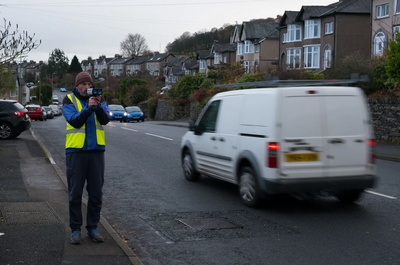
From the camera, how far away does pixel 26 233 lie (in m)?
6.32

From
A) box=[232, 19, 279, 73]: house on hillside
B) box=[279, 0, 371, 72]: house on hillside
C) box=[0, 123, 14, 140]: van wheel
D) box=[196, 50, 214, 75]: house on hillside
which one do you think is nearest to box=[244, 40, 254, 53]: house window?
box=[232, 19, 279, 73]: house on hillside

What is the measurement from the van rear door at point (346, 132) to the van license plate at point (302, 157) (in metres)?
0.25

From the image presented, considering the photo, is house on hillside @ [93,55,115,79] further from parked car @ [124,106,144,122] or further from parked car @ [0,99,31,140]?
parked car @ [0,99,31,140]

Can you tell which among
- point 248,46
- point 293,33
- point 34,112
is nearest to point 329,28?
point 293,33

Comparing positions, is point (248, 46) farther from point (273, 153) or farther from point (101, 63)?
point (101, 63)

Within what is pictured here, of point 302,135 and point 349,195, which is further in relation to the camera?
point 349,195

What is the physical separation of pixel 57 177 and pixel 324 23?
44818 mm

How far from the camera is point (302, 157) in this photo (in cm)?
780

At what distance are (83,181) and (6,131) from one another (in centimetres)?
1598

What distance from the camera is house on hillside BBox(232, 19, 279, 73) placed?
221 feet

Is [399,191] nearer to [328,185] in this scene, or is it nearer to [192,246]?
[328,185]

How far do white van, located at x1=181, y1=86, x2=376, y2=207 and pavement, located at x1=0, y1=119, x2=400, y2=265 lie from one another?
8.34 ft

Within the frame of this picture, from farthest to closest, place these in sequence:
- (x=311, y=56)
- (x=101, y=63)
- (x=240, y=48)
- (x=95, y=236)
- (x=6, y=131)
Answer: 1. (x=101, y=63)
2. (x=240, y=48)
3. (x=311, y=56)
4. (x=6, y=131)
5. (x=95, y=236)

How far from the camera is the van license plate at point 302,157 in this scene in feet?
25.3
